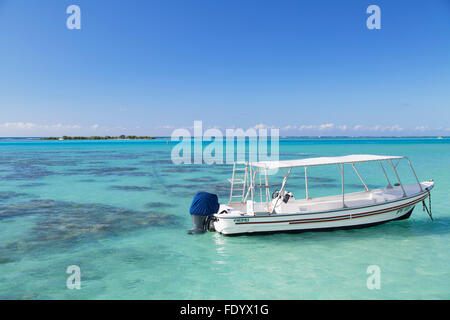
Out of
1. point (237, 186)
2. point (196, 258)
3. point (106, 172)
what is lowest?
point (196, 258)

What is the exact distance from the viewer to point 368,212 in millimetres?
12445

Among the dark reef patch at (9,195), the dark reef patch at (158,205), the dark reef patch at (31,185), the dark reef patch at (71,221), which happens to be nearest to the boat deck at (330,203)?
the dark reef patch at (71,221)

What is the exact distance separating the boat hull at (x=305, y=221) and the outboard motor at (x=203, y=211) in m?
0.37

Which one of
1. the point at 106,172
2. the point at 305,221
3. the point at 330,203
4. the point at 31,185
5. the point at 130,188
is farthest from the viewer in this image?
the point at 106,172

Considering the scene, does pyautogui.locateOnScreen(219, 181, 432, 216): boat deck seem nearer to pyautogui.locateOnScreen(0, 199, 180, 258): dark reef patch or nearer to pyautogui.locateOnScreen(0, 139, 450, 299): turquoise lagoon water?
pyautogui.locateOnScreen(0, 139, 450, 299): turquoise lagoon water

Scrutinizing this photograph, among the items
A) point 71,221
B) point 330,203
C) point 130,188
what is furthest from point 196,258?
point 130,188

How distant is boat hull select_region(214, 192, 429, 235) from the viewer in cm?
1170

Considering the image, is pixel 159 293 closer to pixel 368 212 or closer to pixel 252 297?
pixel 252 297

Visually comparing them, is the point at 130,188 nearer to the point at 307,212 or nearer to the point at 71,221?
the point at 71,221

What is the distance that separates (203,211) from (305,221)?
3920 mm

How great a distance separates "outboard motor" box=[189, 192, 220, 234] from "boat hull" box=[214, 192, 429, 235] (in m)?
0.37

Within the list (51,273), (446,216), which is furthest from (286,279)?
(446,216)

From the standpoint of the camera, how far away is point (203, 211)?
12.0 m
